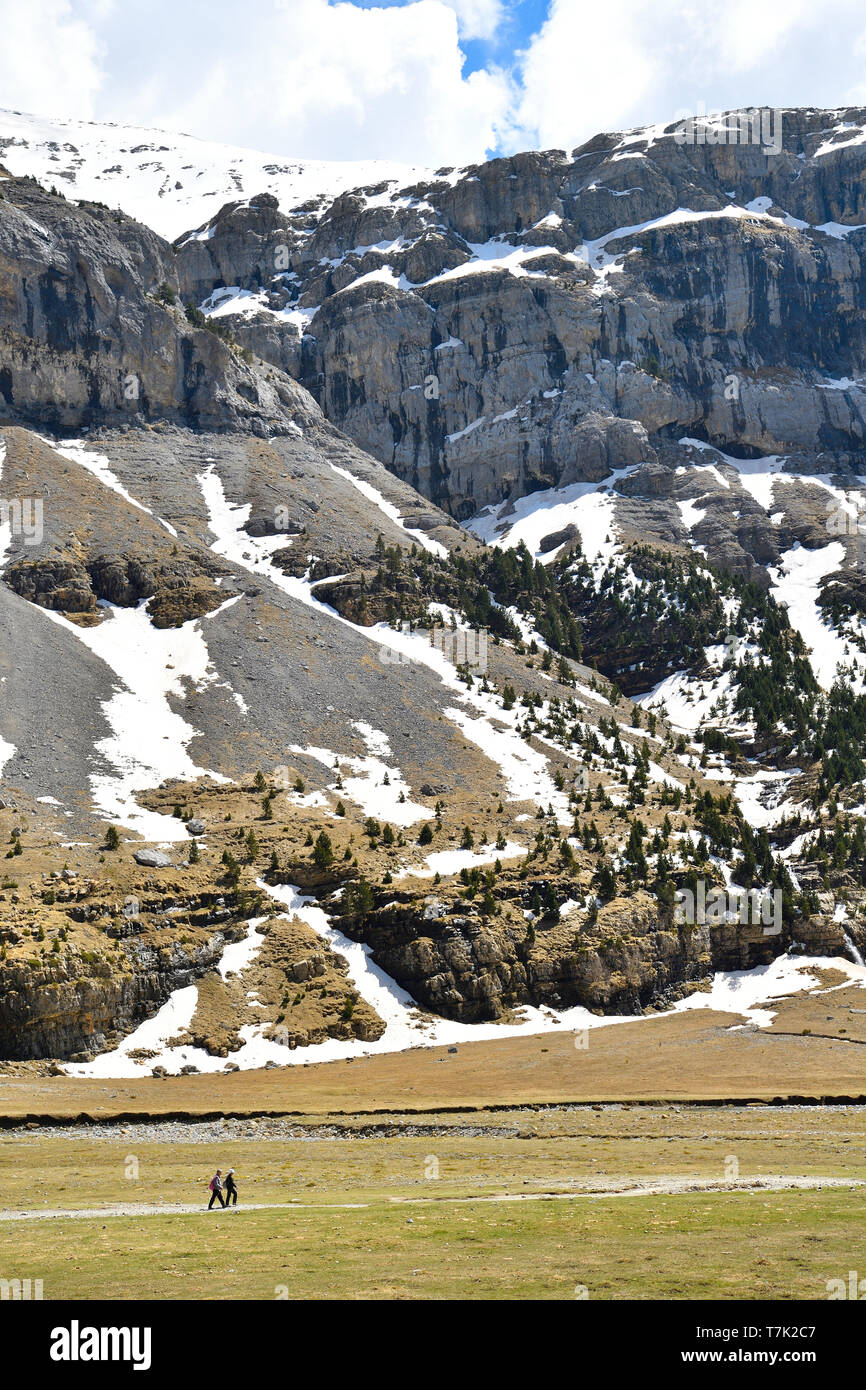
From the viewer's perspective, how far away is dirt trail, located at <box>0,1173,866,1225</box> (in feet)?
96.1

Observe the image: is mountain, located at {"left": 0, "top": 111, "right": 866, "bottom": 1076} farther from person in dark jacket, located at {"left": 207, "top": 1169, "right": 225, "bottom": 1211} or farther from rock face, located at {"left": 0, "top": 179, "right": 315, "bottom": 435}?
person in dark jacket, located at {"left": 207, "top": 1169, "right": 225, "bottom": 1211}

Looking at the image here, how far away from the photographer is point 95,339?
7116 inches

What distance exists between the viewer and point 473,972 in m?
84.4

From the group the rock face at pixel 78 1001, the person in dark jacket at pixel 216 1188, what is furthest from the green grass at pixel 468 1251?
the rock face at pixel 78 1001

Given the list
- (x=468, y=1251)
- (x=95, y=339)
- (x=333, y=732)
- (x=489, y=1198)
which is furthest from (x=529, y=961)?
(x=95, y=339)

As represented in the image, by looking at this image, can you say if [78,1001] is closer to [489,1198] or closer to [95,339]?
[489,1198]

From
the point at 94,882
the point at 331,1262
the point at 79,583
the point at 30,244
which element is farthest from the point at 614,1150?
the point at 30,244

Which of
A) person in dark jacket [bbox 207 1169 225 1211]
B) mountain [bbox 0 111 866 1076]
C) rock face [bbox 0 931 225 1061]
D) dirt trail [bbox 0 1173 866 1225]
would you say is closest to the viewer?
dirt trail [bbox 0 1173 866 1225]

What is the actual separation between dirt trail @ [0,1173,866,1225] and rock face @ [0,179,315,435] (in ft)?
521

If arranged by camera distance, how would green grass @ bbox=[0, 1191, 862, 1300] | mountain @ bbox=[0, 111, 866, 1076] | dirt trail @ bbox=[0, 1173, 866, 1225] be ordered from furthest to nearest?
mountain @ bbox=[0, 111, 866, 1076] → dirt trail @ bbox=[0, 1173, 866, 1225] → green grass @ bbox=[0, 1191, 862, 1300]

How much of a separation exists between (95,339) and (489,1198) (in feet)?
573

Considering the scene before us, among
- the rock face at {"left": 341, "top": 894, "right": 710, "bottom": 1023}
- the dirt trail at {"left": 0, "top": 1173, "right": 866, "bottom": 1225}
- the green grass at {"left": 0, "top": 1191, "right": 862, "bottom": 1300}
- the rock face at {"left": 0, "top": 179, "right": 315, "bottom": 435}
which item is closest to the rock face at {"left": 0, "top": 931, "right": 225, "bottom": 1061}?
the rock face at {"left": 341, "top": 894, "right": 710, "bottom": 1023}

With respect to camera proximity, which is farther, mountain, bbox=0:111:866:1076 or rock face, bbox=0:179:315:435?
rock face, bbox=0:179:315:435

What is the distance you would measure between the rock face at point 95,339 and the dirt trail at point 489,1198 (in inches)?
6252
